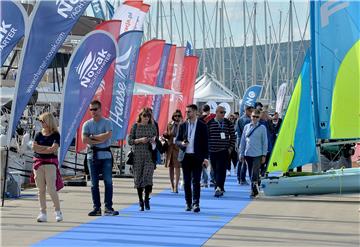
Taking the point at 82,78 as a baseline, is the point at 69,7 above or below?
above

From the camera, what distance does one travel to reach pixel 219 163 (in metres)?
15.9

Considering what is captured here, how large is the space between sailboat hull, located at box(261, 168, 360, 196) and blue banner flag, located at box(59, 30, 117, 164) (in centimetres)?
378

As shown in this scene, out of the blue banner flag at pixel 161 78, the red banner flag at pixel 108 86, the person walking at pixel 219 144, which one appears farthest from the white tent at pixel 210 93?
the person walking at pixel 219 144

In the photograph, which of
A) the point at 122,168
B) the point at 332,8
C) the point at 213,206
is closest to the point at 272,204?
the point at 213,206

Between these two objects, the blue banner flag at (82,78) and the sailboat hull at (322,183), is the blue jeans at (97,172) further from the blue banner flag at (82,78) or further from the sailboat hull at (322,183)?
the sailboat hull at (322,183)

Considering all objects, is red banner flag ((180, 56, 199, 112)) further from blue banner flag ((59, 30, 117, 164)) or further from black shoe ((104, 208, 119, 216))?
black shoe ((104, 208, 119, 216))

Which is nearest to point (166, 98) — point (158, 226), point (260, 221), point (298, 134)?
point (298, 134)

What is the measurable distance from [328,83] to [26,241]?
6.43 metres

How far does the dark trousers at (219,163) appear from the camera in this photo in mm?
15906

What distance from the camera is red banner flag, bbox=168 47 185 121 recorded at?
27.0m

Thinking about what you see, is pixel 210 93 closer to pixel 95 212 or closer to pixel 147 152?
pixel 147 152

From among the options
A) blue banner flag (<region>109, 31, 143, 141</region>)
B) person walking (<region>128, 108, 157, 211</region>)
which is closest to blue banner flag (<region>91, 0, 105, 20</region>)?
blue banner flag (<region>109, 31, 143, 141</region>)

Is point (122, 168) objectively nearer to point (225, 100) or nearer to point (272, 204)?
point (272, 204)

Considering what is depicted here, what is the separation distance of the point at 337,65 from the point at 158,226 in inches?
182
